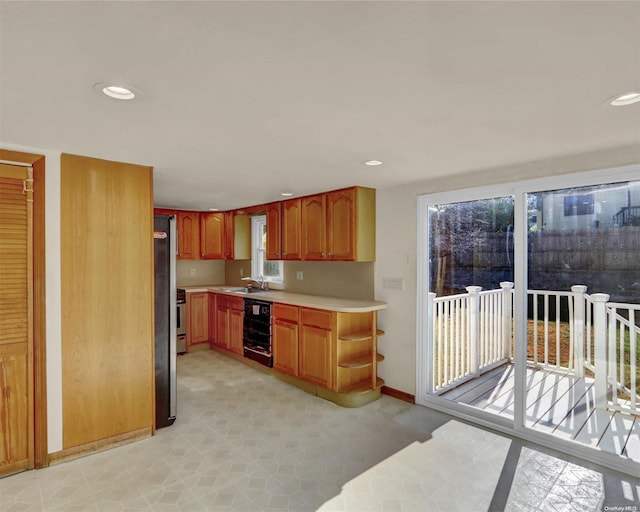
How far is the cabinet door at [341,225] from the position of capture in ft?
13.0

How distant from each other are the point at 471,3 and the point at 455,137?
1.30 meters

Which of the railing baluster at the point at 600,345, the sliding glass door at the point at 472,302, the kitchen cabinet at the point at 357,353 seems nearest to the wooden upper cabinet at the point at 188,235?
the kitchen cabinet at the point at 357,353

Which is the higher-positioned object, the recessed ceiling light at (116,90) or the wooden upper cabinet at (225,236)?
the recessed ceiling light at (116,90)

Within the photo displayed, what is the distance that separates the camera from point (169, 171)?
10.6ft

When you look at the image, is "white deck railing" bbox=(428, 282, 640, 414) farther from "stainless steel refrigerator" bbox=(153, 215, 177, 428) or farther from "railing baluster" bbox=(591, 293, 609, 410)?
"stainless steel refrigerator" bbox=(153, 215, 177, 428)

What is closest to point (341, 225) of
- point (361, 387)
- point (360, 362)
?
point (360, 362)

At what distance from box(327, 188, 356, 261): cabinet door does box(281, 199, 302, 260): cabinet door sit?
53 centimetres

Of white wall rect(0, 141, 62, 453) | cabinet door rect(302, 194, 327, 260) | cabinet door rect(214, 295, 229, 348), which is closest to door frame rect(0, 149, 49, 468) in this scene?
white wall rect(0, 141, 62, 453)

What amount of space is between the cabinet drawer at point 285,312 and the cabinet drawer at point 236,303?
84 centimetres

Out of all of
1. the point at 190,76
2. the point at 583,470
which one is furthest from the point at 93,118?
the point at 583,470

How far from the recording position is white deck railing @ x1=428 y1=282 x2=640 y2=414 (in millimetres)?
2688

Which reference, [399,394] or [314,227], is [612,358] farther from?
[314,227]

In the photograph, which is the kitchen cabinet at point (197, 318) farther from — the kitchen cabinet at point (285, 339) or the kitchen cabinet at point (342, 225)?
the kitchen cabinet at point (342, 225)

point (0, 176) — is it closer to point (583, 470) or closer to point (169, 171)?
point (169, 171)
